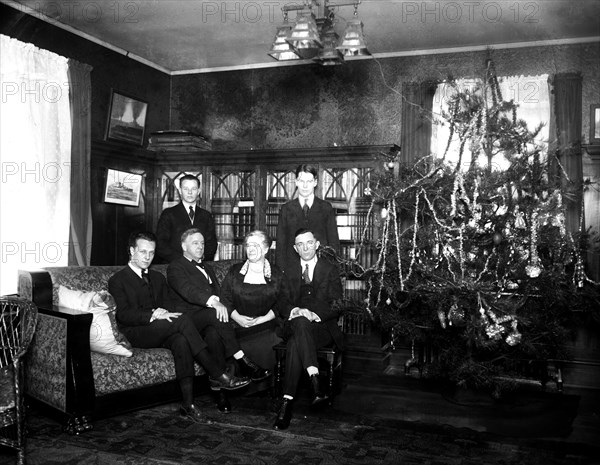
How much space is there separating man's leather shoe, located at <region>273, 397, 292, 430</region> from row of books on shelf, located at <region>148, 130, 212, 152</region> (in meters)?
3.52

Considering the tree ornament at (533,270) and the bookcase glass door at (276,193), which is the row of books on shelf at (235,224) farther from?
the tree ornament at (533,270)

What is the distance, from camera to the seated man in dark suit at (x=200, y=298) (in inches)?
180

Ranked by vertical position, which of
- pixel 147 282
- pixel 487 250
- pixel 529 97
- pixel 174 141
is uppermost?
pixel 529 97

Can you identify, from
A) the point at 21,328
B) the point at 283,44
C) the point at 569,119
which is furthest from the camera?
the point at 569,119

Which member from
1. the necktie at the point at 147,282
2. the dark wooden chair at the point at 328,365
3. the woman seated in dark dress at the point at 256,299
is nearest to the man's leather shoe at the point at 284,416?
the dark wooden chair at the point at 328,365

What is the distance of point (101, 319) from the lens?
4117mm

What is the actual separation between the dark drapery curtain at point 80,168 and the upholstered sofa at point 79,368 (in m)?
1.23

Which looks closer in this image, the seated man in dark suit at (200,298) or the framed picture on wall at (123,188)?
the seated man in dark suit at (200,298)

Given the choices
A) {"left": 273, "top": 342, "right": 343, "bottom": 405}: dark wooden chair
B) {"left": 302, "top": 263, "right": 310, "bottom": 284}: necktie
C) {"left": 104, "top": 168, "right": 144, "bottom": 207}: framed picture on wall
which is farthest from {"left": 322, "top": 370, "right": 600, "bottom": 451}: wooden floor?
{"left": 104, "top": 168, "right": 144, "bottom": 207}: framed picture on wall

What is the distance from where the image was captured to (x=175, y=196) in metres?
7.02

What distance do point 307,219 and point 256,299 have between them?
2.89 feet

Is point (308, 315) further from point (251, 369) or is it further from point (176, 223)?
point (176, 223)

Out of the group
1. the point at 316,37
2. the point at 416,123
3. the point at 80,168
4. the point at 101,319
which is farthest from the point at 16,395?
→ the point at 416,123

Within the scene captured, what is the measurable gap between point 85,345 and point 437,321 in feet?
8.11
